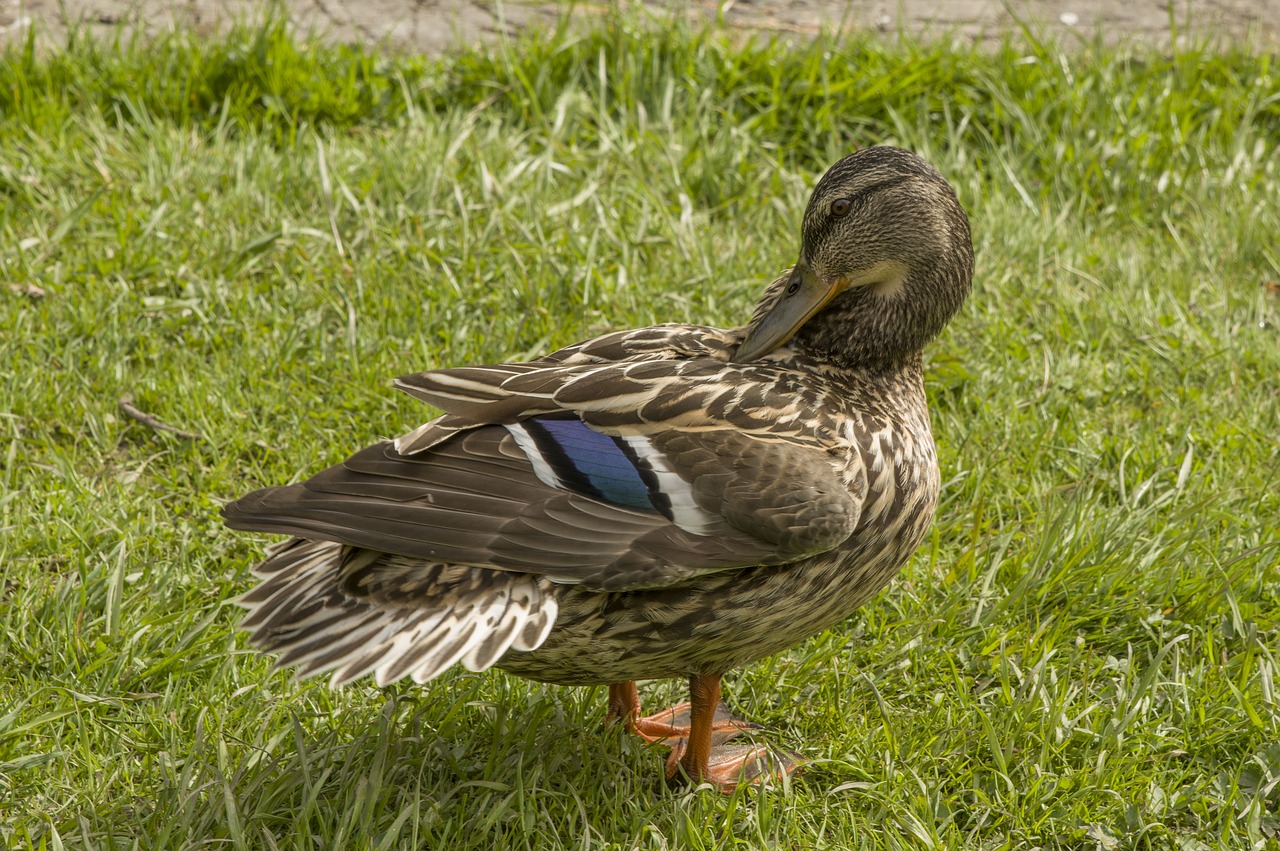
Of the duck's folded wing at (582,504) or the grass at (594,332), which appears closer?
the duck's folded wing at (582,504)

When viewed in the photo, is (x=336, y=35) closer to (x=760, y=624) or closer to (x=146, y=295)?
(x=146, y=295)

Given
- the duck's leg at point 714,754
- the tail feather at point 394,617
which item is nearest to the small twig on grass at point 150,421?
the tail feather at point 394,617

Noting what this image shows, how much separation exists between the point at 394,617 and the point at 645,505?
58cm

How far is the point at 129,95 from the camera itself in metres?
5.66

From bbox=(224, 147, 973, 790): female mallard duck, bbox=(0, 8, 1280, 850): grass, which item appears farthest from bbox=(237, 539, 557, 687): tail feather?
bbox=(0, 8, 1280, 850): grass

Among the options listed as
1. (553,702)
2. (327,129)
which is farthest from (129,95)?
(553,702)

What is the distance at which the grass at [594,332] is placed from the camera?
3352 mm

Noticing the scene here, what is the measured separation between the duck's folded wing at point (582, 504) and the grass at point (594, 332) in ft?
2.09

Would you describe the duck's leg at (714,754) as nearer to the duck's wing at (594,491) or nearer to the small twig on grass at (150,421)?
the duck's wing at (594,491)

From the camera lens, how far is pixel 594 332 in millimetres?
4816

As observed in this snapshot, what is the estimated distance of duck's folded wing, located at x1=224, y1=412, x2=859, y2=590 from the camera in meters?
2.93

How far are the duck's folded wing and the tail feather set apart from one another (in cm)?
9

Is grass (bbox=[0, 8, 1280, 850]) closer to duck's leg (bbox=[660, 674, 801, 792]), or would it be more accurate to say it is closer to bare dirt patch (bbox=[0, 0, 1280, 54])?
duck's leg (bbox=[660, 674, 801, 792])

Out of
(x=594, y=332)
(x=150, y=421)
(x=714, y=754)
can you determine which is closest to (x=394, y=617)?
(x=714, y=754)
